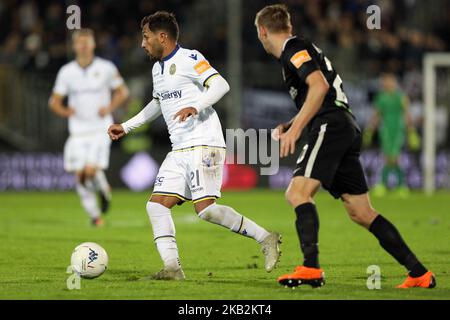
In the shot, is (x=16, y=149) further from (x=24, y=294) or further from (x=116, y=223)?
(x=24, y=294)

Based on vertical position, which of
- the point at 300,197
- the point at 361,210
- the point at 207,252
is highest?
the point at 300,197

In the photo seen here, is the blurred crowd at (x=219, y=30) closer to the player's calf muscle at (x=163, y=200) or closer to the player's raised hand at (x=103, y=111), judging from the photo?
the player's raised hand at (x=103, y=111)

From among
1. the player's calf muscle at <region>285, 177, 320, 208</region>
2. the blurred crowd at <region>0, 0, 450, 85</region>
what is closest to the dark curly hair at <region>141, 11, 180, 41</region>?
the player's calf muscle at <region>285, 177, 320, 208</region>

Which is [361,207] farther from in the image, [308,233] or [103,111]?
[103,111]

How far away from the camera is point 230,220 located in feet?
25.4

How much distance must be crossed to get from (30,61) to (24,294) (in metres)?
14.6

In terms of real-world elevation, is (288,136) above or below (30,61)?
below

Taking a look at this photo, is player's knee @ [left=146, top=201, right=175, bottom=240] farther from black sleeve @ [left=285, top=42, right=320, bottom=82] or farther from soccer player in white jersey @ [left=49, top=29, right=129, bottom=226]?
soccer player in white jersey @ [left=49, top=29, right=129, bottom=226]

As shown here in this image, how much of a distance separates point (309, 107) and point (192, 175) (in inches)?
58.4

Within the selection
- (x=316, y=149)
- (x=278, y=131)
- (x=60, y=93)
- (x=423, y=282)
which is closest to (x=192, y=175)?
(x=278, y=131)

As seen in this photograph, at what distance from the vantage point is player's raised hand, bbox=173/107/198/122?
7.20m
